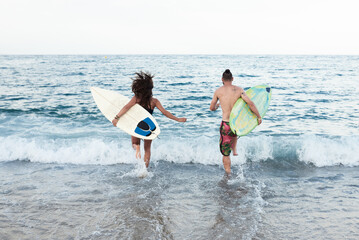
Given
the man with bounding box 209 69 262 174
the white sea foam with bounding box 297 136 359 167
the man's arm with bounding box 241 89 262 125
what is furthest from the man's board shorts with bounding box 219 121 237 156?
the white sea foam with bounding box 297 136 359 167

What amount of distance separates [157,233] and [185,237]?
32cm

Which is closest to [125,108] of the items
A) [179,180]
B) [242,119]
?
[179,180]

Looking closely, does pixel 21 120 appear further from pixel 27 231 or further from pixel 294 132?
pixel 294 132

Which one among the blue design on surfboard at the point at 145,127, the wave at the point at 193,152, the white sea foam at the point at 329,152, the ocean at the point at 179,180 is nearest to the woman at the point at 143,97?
the blue design on surfboard at the point at 145,127

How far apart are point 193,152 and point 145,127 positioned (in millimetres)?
1943

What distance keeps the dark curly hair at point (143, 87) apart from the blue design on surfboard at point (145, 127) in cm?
26

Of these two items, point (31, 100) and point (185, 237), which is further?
point (31, 100)

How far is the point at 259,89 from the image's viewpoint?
5547 millimetres

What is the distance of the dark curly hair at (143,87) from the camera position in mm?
4844

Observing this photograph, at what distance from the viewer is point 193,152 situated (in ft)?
22.4

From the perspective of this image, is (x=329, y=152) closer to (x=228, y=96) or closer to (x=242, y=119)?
(x=242, y=119)

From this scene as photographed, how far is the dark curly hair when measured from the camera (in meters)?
4.84

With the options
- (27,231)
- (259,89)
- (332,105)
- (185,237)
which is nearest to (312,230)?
(185,237)

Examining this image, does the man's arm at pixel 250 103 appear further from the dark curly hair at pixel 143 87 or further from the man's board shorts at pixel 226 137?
the dark curly hair at pixel 143 87
